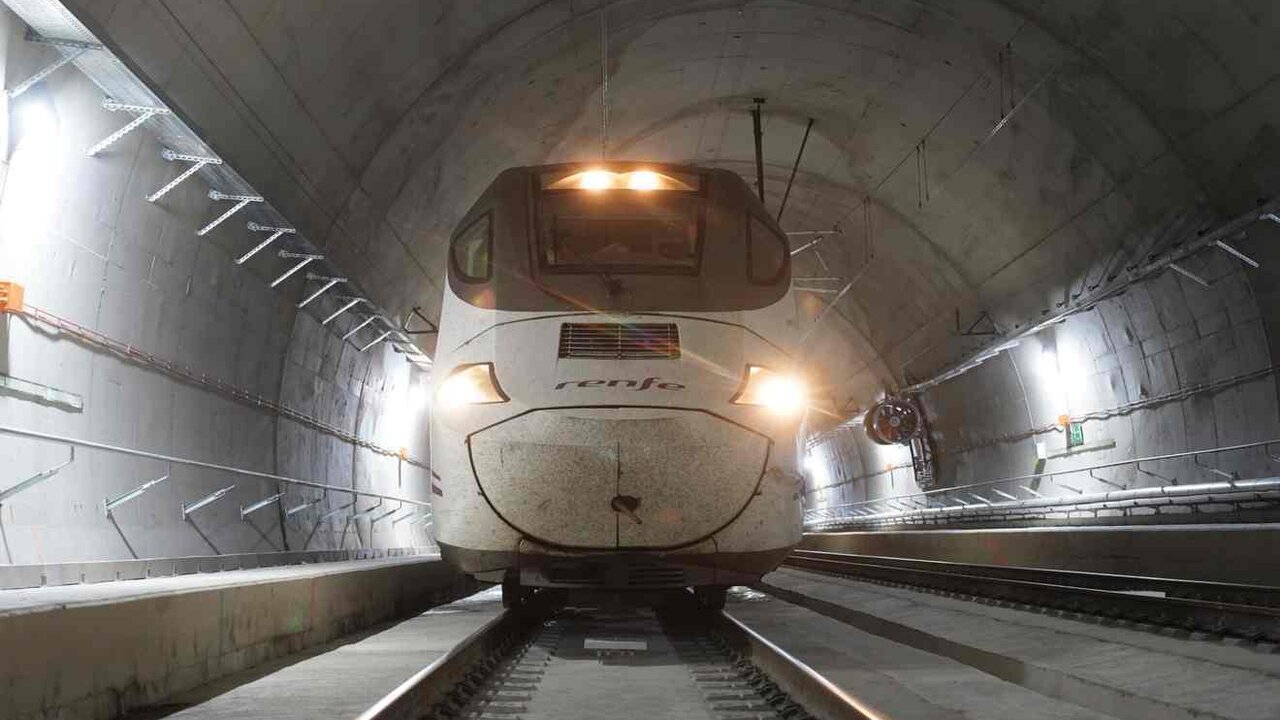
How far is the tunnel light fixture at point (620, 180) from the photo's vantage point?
8547 millimetres

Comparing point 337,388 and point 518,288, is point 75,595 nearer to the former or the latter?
point 518,288

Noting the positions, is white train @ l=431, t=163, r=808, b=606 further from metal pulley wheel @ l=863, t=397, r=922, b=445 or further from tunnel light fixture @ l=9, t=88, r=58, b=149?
metal pulley wheel @ l=863, t=397, r=922, b=445

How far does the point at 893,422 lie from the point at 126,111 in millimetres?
20741

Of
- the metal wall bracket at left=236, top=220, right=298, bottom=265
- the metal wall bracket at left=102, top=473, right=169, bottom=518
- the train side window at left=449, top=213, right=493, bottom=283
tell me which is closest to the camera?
the train side window at left=449, top=213, right=493, bottom=283

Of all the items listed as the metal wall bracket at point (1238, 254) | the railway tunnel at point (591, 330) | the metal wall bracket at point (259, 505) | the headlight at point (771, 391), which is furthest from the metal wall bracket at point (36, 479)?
the metal wall bracket at point (1238, 254)

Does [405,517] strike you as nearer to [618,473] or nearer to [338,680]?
[618,473]

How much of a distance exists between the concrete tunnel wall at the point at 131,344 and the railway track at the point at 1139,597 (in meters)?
7.88

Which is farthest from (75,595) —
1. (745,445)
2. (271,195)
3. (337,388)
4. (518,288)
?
(337,388)

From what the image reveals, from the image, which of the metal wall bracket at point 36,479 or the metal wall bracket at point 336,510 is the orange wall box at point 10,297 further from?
the metal wall bracket at point 336,510

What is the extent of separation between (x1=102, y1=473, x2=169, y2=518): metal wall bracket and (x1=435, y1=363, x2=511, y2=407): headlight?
382cm

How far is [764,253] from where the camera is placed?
8320 mm

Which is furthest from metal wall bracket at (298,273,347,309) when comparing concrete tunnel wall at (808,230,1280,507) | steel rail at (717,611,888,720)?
concrete tunnel wall at (808,230,1280,507)

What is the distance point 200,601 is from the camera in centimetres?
622

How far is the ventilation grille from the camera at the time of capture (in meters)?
7.32
